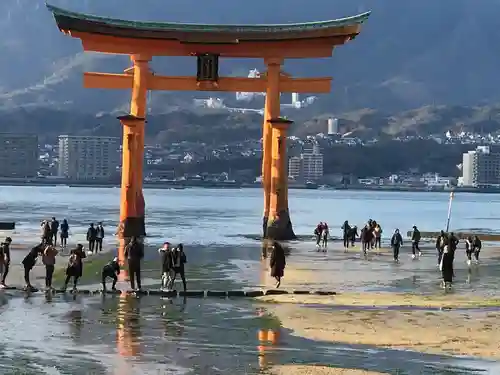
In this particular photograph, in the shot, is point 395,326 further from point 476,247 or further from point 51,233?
point 51,233

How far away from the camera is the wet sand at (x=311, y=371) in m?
16.2

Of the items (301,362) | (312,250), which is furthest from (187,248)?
(301,362)

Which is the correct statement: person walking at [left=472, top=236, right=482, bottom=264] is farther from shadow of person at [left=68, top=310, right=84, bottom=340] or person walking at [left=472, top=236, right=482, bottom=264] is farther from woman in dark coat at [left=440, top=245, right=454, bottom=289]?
shadow of person at [left=68, top=310, right=84, bottom=340]

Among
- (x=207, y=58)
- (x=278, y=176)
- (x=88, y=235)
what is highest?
(x=207, y=58)

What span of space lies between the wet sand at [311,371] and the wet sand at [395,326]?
8.80 feet

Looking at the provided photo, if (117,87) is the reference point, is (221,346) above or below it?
below

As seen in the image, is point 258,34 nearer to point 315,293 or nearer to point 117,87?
point 117,87

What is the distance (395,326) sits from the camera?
2178 centimetres

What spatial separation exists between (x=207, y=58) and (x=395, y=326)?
3136 cm

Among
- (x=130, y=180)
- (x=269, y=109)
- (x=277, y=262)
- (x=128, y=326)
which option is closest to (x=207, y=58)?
(x=269, y=109)

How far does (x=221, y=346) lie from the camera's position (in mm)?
18828

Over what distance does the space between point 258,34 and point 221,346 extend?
32.5 metres

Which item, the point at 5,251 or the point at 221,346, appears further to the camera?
the point at 5,251

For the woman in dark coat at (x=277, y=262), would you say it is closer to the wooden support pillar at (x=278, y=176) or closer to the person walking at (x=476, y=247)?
the person walking at (x=476, y=247)
